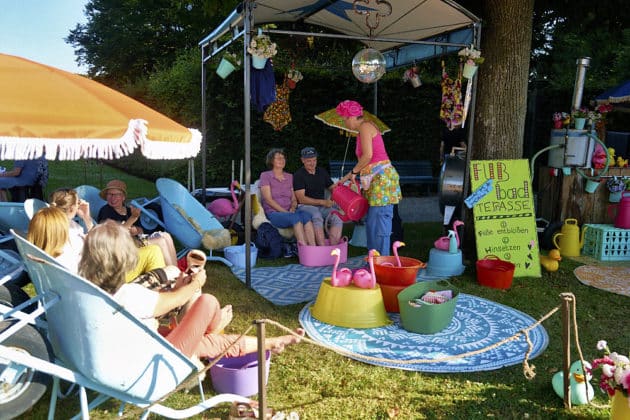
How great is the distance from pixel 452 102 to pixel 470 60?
39.7 inches

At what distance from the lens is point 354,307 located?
412cm

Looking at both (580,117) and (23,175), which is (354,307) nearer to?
(580,117)

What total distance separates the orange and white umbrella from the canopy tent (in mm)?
2310

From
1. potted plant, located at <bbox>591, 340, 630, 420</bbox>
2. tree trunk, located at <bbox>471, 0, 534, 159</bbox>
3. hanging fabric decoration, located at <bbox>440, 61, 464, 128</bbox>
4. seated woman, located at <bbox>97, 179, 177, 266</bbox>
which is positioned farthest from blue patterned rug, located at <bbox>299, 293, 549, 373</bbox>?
hanging fabric decoration, located at <bbox>440, 61, 464, 128</bbox>

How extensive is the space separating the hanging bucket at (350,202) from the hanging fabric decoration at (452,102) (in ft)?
5.43

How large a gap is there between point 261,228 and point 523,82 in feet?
11.7

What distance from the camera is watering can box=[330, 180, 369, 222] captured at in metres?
5.66

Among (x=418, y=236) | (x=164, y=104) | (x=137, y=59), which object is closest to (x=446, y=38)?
(x=418, y=236)

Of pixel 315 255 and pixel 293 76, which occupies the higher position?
pixel 293 76

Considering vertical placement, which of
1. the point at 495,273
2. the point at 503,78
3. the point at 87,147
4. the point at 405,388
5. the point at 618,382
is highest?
the point at 503,78

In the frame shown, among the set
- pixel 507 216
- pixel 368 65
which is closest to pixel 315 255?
pixel 507 216

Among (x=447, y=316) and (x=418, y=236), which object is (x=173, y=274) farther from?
(x=418, y=236)

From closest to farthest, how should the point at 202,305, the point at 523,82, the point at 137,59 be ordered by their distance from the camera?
1. the point at 202,305
2. the point at 523,82
3. the point at 137,59

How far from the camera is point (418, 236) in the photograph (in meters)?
7.84
